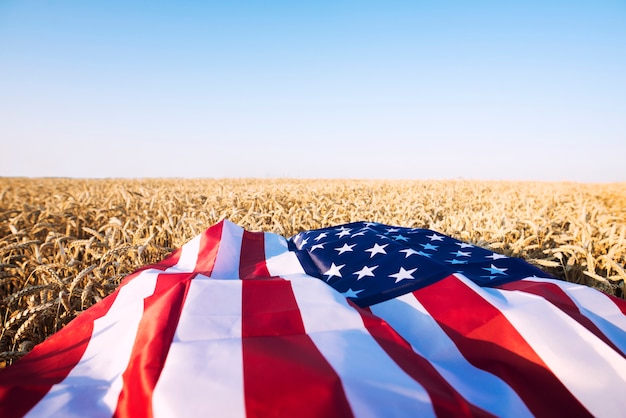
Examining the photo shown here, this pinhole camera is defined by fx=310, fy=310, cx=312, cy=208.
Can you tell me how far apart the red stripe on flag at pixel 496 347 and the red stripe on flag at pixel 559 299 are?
31 cm

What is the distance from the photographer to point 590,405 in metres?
1.09

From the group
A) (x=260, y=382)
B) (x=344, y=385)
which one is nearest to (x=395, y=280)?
(x=344, y=385)

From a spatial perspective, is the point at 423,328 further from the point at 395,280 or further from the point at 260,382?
the point at 260,382

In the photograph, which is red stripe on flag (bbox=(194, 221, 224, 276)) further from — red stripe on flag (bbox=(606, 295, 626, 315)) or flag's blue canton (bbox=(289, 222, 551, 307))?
red stripe on flag (bbox=(606, 295, 626, 315))

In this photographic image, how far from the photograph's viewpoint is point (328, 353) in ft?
3.53

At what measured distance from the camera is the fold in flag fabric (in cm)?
91

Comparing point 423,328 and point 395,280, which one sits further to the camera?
point 395,280

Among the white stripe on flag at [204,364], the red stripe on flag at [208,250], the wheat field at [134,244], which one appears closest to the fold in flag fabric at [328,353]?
the white stripe on flag at [204,364]

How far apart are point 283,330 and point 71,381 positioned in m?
0.74

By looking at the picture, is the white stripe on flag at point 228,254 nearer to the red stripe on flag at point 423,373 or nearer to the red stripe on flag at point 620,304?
the red stripe on flag at point 423,373

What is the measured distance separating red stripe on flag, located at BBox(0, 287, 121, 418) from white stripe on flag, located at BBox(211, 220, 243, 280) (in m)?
0.71

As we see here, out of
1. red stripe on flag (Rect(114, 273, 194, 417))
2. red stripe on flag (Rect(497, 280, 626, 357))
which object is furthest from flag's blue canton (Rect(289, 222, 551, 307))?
red stripe on flag (Rect(114, 273, 194, 417))

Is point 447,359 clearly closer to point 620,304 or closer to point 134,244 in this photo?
point 620,304

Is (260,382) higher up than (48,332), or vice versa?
(260,382)
